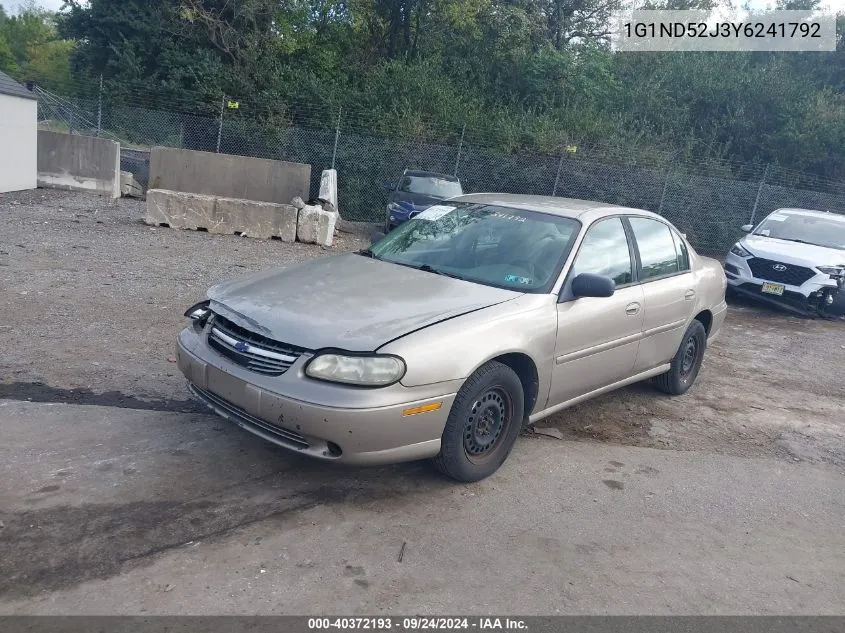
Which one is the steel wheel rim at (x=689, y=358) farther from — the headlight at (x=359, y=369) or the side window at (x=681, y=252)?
the headlight at (x=359, y=369)

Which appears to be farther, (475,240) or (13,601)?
(475,240)

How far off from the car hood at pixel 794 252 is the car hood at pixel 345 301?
26.2ft

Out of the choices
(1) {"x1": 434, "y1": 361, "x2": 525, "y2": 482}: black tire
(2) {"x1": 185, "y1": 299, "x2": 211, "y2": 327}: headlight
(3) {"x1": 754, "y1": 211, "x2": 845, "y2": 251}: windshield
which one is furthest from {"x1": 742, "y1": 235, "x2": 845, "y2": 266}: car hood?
(2) {"x1": 185, "y1": 299, "x2": 211, "y2": 327}: headlight

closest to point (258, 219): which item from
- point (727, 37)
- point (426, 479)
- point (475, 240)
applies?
point (475, 240)

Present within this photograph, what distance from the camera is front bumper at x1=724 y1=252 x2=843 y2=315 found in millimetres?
10586

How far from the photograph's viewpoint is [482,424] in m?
4.21

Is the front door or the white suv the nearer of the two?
the front door

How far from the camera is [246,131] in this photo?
19.5 metres

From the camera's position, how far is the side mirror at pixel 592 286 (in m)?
4.51

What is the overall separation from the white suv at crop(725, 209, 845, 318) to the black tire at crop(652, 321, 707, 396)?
17.1 ft

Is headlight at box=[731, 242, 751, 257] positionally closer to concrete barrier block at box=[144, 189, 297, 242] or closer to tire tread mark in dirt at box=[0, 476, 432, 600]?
concrete barrier block at box=[144, 189, 297, 242]

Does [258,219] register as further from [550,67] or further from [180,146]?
[550,67]

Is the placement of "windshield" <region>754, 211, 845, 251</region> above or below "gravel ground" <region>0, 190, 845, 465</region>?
above

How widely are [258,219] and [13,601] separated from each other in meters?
10.5
